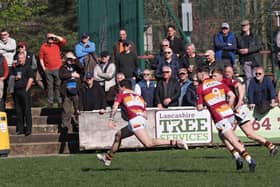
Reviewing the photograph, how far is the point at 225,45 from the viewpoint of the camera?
23578 mm

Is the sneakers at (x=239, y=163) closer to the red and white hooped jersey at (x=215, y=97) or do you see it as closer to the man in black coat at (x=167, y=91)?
the red and white hooped jersey at (x=215, y=97)

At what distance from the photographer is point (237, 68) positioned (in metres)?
25.9

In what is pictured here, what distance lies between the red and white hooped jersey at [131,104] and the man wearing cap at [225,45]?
21.0 feet

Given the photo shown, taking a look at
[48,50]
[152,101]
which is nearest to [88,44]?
[48,50]

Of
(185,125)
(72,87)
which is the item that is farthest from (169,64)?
(72,87)

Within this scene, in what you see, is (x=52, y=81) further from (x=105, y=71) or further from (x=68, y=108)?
(x=105, y=71)

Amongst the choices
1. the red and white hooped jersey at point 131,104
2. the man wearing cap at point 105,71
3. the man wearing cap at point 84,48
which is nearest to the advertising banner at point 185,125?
the man wearing cap at point 105,71

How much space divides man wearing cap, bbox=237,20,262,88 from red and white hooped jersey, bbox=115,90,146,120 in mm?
6795

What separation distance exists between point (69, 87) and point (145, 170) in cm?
738

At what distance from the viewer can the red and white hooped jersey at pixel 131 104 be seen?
56.9 feet

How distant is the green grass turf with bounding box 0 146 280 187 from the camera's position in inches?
594

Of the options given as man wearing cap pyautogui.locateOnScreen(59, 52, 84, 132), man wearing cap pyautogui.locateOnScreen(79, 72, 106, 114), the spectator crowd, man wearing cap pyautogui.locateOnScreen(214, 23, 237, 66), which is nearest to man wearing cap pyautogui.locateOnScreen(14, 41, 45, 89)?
the spectator crowd

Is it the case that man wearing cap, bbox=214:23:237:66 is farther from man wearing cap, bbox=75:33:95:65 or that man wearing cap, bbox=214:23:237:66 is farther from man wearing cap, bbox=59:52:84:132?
man wearing cap, bbox=59:52:84:132

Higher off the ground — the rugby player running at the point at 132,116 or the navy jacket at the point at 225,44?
the navy jacket at the point at 225,44
